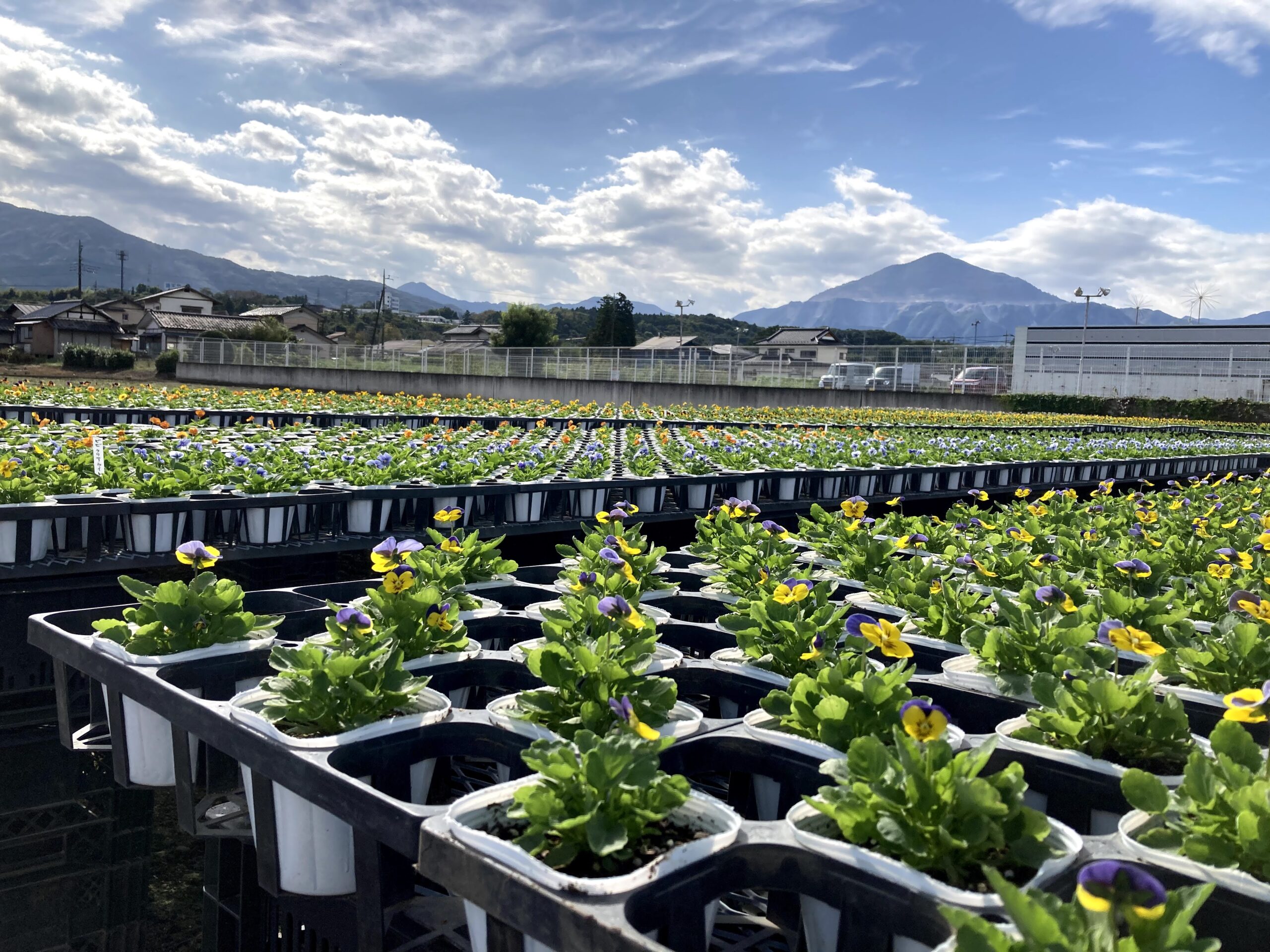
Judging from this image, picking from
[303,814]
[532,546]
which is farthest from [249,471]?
[303,814]

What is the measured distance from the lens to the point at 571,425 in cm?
1376

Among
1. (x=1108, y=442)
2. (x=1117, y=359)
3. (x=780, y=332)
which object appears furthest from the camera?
(x=780, y=332)

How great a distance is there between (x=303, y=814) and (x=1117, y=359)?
4667cm

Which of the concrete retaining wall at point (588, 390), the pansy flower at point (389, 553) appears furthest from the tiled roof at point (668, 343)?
the pansy flower at point (389, 553)

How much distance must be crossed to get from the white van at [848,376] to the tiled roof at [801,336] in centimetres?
5210

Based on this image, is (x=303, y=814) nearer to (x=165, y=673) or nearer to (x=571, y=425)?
(x=165, y=673)

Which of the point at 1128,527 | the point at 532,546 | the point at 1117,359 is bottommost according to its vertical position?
the point at 532,546

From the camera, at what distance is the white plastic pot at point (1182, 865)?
4.77ft

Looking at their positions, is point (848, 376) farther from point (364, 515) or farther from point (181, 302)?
point (181, 302)

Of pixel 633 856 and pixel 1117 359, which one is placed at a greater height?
pixel 1117 359

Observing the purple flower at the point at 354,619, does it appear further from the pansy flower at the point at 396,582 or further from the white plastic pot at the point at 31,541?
the white plastic pot at the point at 31,541

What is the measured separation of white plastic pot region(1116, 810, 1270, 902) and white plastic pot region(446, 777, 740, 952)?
0.70 meters

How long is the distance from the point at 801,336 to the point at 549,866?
101599mm

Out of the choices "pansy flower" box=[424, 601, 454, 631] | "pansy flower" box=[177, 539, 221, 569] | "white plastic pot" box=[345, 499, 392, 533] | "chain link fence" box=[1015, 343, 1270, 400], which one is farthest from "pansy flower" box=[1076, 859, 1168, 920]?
"chain link fence" box=[1015, 343, 1270, 400]
